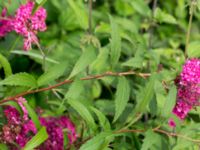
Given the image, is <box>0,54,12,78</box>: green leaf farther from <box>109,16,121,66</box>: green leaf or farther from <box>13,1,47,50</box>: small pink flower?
<box>109,16,121,66</box>: green leaf

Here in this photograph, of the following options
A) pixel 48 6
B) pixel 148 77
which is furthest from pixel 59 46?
pixel 148 77

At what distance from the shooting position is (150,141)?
2.33 metres

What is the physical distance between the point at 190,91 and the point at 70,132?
82 cm

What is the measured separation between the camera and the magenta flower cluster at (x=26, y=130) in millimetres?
2389

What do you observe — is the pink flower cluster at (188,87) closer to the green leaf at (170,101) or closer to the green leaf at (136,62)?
the green leaf at (170,101)

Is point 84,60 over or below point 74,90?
over

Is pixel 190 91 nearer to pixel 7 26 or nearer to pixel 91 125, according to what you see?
pixel 91 125

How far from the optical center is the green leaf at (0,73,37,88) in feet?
7.29

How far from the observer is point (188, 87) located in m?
2.38

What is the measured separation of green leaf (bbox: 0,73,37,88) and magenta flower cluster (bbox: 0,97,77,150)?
102 mm

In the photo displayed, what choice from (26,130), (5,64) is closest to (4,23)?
(5,64)

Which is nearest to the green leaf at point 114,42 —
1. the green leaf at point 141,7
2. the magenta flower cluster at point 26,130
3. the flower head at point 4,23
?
the magenta flower cluster at point 26,130

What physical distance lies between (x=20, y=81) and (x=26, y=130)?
39cm

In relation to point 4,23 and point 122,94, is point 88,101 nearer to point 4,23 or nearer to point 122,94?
point 122,94
